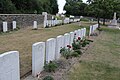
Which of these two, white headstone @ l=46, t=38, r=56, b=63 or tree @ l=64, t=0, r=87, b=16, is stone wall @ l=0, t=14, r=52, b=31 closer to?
white headstone @ l=46, t=38, r=56, b=63

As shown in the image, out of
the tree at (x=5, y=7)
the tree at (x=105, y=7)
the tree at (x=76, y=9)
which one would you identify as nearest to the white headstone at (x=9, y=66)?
the tree at (x=105, y=7)

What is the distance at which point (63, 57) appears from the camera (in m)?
6.99

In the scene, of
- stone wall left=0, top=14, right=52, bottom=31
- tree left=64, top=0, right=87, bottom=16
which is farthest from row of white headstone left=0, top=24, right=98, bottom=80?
tree left=64, top=0, right=87, bottom=16

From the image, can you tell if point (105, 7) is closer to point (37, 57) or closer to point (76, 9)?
point (37, 57)

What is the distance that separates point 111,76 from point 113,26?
78.7 feet

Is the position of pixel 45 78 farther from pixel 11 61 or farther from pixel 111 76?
pixel 111 76

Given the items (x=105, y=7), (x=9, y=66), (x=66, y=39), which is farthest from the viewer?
(x=105, y=7)

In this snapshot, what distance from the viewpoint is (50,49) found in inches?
236

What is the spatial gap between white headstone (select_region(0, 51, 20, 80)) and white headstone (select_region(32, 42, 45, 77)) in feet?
2.82

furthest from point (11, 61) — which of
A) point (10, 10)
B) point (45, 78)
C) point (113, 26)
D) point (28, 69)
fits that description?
point (113, 26)

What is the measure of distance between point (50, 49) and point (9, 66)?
232 centimetres

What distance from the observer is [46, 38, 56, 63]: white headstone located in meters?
5.80

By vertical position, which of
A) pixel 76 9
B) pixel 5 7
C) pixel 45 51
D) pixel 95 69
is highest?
pixel 76 9

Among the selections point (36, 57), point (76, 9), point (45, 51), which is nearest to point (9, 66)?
point (36, 57)
